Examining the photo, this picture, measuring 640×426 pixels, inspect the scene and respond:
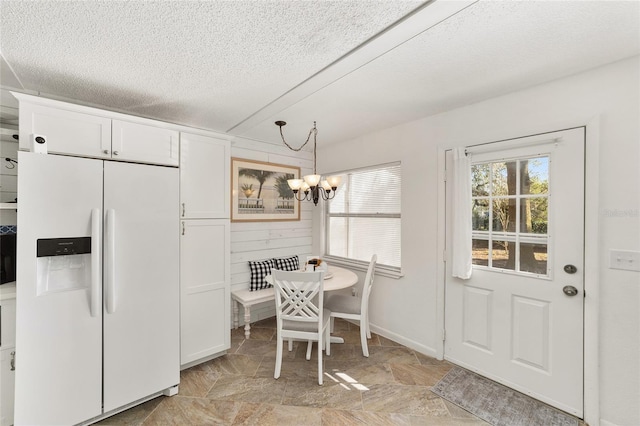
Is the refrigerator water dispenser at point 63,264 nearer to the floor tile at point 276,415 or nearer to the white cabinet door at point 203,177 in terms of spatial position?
the white cabinet door at point 203,177

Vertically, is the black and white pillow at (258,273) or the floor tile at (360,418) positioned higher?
the black and white pillow at (258,273)

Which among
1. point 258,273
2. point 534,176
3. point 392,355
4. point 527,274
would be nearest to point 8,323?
point 258,273

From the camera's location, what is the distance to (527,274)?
82.3 inches

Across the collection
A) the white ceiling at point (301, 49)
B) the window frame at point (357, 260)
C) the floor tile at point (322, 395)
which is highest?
the white ceiling at point (301, 49)

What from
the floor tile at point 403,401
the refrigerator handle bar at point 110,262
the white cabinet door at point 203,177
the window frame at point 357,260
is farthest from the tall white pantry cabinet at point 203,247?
the window frame at point 357,260

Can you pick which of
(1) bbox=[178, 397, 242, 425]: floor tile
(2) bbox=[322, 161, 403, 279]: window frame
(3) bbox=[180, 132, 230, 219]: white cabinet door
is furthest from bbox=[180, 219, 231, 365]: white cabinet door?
(2) bbox=[322, 161, 403, 279]: window frame

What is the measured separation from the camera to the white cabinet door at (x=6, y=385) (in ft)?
5.45

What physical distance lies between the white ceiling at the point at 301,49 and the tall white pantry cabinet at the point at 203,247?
50cm

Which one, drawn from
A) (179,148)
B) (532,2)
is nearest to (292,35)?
(532,2)

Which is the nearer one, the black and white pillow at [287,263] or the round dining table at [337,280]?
the round dining table at [337,280]

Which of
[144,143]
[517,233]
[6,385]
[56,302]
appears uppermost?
[144,143]

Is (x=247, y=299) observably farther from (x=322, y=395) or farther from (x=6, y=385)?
(x=6, y=385)

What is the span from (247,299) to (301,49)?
8.42ft

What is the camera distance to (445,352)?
258 cm
